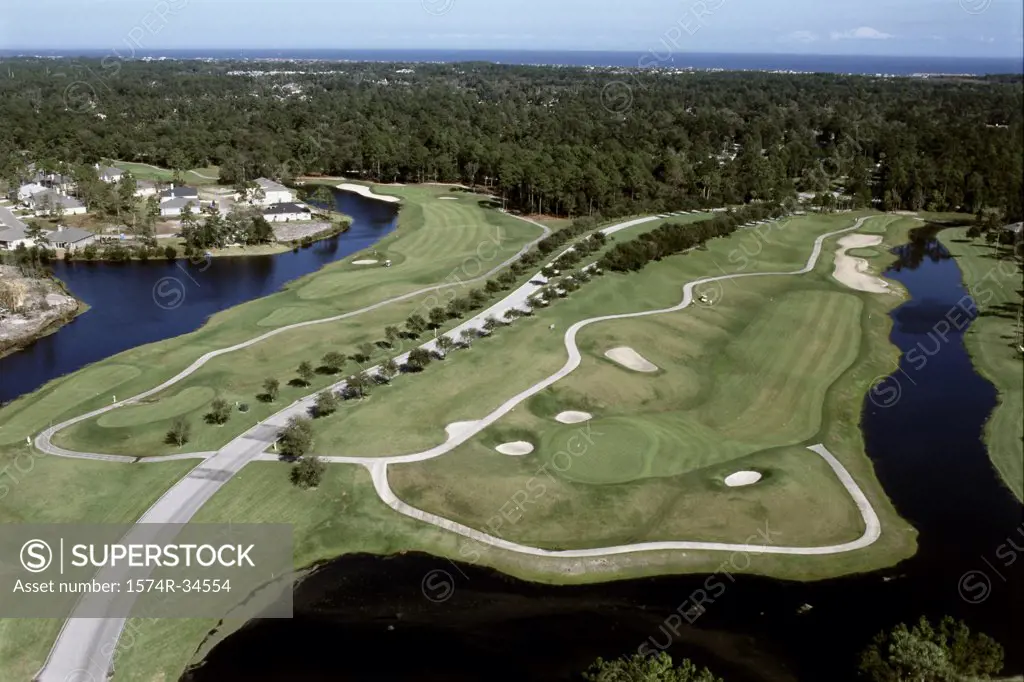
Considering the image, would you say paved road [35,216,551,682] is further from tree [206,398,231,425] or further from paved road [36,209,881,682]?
tree [206,398,231,425]

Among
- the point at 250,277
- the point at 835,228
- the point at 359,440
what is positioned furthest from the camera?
the point at 835,228

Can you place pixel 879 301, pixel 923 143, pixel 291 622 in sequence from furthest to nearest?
pixel 923 143, pixel 879 301, pixel 291 622

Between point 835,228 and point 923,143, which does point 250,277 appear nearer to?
point 835,228

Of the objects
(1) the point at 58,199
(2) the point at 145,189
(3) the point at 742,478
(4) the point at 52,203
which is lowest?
(3) the point at 742,478

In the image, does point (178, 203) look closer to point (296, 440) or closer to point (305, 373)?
point (305, 373)

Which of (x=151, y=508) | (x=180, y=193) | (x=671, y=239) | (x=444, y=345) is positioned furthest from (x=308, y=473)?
(x=180, y=193)

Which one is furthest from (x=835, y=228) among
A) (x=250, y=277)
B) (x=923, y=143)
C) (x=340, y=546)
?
(x=340, y=546)
